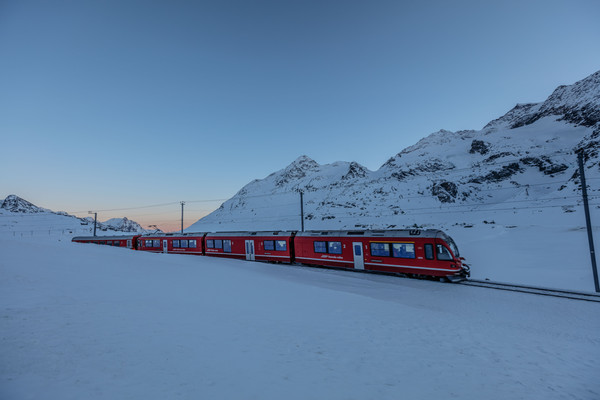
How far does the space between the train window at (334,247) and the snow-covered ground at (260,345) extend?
428 inches

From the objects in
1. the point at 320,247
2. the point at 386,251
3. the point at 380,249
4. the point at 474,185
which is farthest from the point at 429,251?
the point at 474,185

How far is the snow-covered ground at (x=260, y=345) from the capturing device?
449 centimetres

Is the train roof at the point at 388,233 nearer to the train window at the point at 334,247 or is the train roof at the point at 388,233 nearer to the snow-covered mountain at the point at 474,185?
the train window at the point at 334,247

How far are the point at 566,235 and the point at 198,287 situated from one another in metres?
45.8

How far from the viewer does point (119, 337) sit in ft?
18.6

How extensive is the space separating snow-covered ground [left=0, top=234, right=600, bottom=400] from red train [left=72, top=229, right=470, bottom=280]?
6.36 m

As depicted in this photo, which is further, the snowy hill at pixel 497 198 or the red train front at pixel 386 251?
the snowy hill at pixel 497 198

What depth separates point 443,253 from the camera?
17.2m

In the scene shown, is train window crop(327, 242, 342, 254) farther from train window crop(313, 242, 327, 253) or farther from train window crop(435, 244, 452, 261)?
train window crop(435, 244, 452, 261)

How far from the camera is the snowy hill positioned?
96.4 feet

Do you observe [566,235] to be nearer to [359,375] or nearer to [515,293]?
[515,293]

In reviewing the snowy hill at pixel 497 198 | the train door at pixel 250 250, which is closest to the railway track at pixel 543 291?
the snowy hill at pixel 497 198

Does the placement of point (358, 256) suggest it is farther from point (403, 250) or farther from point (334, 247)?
point (403, 250)

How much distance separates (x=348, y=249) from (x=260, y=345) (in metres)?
16.1
